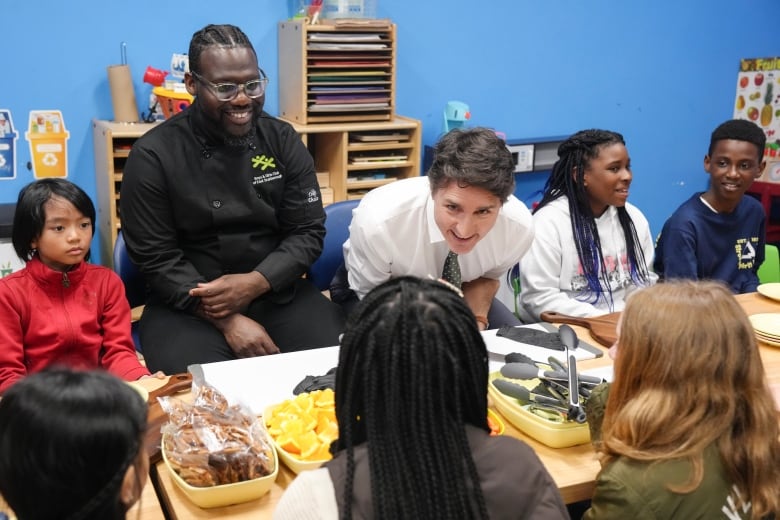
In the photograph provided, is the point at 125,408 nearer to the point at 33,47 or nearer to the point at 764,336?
the point at 764,336

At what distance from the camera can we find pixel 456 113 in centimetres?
371

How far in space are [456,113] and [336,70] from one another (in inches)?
28.5

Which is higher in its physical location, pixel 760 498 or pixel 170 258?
pixel 170 258

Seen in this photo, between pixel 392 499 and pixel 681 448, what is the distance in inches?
20.6

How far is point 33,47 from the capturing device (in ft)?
9.70

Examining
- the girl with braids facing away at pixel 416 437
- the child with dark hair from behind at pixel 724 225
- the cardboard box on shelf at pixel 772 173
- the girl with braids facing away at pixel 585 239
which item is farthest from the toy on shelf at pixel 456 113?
the girl with braids facing away at pixel 416 437

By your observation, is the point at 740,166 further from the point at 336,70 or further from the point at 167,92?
the point at 167,92

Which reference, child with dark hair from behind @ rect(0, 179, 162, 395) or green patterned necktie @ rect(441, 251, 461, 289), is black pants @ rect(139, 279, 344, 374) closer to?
child with dark hair from behind @ rect(0, 179, 162, 395)

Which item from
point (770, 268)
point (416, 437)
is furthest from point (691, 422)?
point (770, 268)

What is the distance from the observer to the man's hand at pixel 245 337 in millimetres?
2223

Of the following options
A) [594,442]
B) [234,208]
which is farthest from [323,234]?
[594,442]

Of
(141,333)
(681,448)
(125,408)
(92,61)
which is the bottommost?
(141,333)

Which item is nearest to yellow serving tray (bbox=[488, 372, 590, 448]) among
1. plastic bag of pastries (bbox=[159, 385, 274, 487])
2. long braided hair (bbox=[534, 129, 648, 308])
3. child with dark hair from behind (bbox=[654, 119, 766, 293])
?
plastic bag of pastries (bbox=[159, 385, 274, 487])

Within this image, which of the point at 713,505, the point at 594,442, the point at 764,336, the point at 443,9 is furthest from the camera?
the point at 443,9
